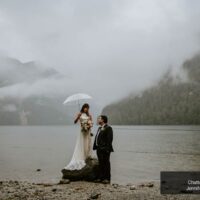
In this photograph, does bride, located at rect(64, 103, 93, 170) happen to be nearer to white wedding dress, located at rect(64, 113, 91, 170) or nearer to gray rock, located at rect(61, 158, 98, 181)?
white wedding dress, located at rect(64, 113, 91, 170)

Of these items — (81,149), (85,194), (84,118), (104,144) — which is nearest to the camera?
(85,194)

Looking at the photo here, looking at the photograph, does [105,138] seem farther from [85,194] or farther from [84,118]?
[85,194]

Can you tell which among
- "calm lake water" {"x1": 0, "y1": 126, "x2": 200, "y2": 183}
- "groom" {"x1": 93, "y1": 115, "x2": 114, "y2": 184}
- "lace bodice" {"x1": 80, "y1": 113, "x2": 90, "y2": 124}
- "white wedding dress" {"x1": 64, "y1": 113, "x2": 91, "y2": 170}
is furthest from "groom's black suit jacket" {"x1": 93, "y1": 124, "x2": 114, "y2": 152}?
"calm lake water" {"x1": 0, "y1": 126, "x2": 200, "y2": 183}

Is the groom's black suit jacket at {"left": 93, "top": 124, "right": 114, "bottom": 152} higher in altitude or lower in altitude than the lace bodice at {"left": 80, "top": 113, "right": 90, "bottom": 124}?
lower

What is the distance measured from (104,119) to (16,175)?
1364 cm

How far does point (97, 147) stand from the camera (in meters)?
19.6

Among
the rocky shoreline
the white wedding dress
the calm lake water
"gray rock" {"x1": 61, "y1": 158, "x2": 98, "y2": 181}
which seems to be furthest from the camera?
the calm lake water

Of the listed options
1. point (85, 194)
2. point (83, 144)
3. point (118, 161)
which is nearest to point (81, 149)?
point (83, 144)

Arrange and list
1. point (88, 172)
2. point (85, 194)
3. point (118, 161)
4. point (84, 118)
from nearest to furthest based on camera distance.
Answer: point (85, 194), point (84, 118), point (88, 172), point (118, 161)

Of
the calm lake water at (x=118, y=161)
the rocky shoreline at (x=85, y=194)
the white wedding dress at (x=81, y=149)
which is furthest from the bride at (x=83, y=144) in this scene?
the calm lake water at (x=118, y=161)

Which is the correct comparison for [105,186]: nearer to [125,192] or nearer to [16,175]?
[125,192]

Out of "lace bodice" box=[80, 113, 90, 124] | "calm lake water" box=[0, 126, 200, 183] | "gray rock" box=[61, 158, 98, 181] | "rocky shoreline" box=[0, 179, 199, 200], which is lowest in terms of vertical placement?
"calm lake water" box=[0, 126, 200, 183]

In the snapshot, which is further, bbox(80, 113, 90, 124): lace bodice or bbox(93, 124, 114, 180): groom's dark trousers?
bbox(80, 113, 90, 124): lace bodice

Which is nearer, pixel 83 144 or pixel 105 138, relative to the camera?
pixel 105 138
